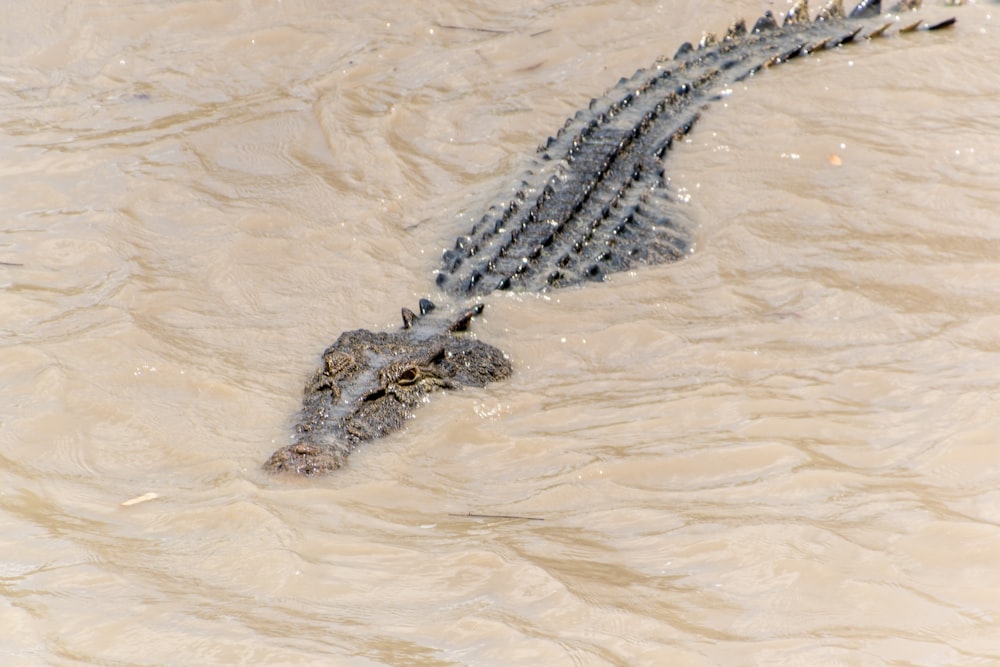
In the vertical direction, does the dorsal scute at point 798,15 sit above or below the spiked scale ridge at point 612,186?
above

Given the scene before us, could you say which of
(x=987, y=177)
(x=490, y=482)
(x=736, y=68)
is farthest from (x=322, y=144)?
(x=987, y=177)

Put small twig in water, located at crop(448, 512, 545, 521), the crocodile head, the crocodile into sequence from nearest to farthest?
small twig in water, located at crop(448, 512, 545, 521) < the crocodile head < the crocodile

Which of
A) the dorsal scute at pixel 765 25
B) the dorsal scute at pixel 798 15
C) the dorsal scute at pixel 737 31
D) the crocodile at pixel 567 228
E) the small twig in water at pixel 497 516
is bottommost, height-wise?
the small twig in water at pixel 497 516

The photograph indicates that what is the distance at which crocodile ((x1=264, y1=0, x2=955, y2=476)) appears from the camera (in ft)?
16.4

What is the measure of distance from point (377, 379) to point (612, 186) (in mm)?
2545

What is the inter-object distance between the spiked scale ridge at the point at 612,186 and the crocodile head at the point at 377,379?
25.7 inches

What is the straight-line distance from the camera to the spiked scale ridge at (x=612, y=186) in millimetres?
6246

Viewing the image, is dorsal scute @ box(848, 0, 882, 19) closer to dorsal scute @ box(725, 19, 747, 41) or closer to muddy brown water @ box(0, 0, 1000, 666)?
muddy brown water @ box(0, 0, 1000, 666)

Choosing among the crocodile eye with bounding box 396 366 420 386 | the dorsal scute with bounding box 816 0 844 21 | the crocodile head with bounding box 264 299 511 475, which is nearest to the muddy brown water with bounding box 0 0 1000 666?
the crocodile head with bounding box 264 299 511 475

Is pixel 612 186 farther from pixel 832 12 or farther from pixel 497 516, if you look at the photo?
pixel 832 12

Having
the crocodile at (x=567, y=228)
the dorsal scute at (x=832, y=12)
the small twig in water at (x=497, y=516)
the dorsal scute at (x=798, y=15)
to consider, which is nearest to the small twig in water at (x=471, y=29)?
the crocodile at (x=567, y=228)

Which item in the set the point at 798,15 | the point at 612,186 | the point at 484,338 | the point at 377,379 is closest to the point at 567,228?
the point at 612,186

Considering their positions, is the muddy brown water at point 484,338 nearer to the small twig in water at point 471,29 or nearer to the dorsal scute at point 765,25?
the small twig in water at point 471,29

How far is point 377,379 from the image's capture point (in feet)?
16.8
